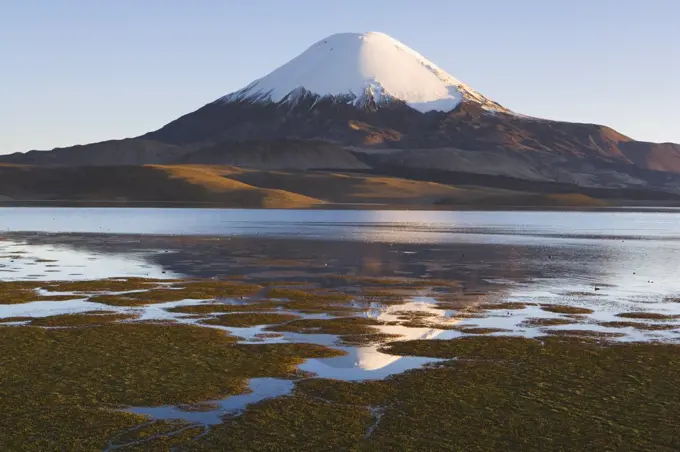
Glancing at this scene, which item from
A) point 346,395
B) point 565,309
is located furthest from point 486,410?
point 565,309

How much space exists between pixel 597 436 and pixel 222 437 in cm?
805

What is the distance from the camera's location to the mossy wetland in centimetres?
1814

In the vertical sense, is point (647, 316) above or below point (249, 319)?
below

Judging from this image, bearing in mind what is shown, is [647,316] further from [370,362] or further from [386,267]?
[386,267]

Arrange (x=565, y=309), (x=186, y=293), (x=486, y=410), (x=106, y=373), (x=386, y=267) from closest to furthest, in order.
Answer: (x=486, y=410) → (x=106, y=373) → (x=565, y=309) → (x=186, y=293) → (x=386, y=267)

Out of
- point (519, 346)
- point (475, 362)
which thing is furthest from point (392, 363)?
point (519, 346)

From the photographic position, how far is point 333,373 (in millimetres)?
24125

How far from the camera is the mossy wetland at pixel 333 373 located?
18141mm

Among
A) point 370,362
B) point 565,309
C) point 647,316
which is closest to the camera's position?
point 370,362

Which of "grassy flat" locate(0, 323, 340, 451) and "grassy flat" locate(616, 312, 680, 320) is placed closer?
"grassy flat" locate(0, 323, 340, 451)

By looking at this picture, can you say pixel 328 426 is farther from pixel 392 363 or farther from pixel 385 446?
pixel 392 363

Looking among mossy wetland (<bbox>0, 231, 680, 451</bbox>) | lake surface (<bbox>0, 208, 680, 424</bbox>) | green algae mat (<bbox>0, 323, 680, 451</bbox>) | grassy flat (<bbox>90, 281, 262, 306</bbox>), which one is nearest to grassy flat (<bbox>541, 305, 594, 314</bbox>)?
mossy wetland (<bbox>0, 231, 680, 451</bbox>)

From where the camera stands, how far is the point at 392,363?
83.8 ft

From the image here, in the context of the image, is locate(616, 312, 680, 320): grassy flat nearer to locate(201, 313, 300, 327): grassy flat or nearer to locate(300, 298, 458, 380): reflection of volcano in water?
locate(300, 298, 458, 380): reflection of volcano in water
